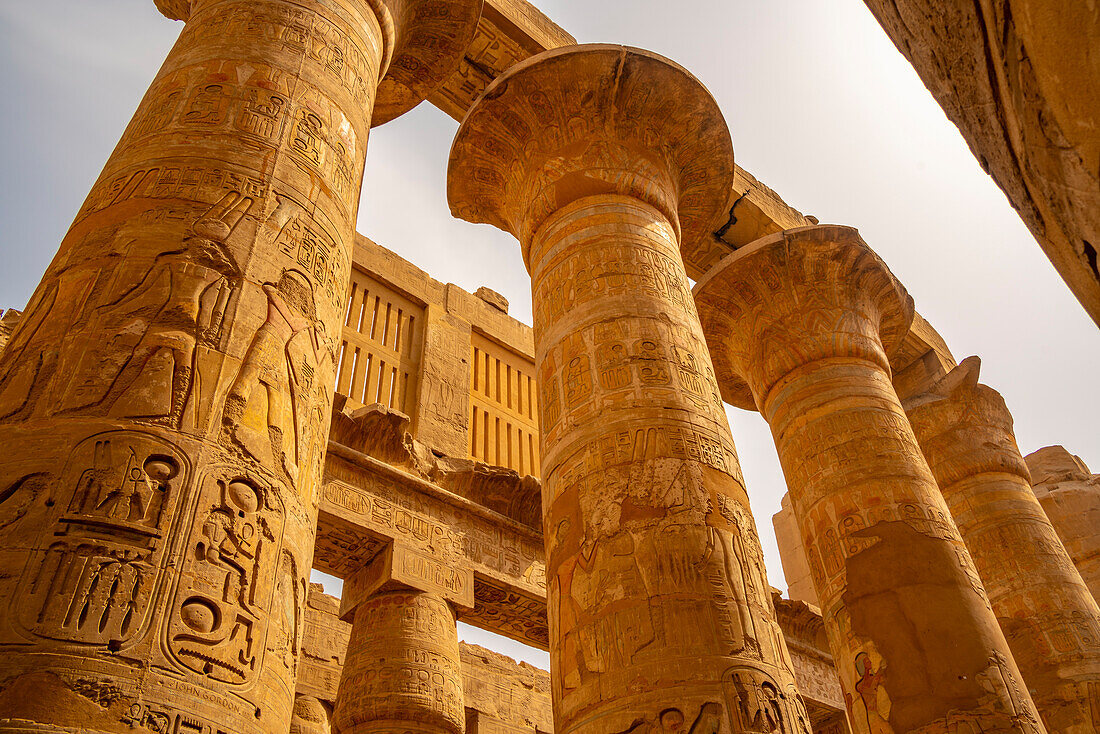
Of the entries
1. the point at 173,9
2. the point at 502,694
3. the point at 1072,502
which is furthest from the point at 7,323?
the point at 1072,502

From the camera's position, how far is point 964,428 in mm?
9914

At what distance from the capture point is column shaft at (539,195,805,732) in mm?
3398

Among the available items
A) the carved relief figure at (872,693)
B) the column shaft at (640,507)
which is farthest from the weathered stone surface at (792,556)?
the column shaft at (640,507)

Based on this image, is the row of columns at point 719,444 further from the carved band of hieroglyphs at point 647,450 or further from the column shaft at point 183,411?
the column shaft at point 183,411

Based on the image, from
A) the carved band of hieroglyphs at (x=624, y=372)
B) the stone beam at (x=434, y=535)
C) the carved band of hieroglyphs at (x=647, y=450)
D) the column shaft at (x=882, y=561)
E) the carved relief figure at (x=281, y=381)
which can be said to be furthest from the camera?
the stone beam at (x=434, y=535)

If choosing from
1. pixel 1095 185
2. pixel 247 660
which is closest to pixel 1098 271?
pixel 1095 185

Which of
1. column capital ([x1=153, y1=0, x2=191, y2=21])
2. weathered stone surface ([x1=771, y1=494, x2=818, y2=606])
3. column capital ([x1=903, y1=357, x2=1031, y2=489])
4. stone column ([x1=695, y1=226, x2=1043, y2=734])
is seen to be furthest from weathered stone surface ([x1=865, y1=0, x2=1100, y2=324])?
weathered stone surface ([x1=771, y1=494, x2=818, y2=606])

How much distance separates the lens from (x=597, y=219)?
18.9 ft

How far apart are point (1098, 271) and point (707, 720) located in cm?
265

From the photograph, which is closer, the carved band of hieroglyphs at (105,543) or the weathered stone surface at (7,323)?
the carved band of hieroglyphs at (105,543)

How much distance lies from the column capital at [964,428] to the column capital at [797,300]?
83.4 inches

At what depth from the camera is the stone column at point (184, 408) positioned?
1.86 metres

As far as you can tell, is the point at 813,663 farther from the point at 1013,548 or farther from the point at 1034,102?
the point at 1034,102

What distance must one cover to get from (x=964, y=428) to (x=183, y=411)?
388 inches
